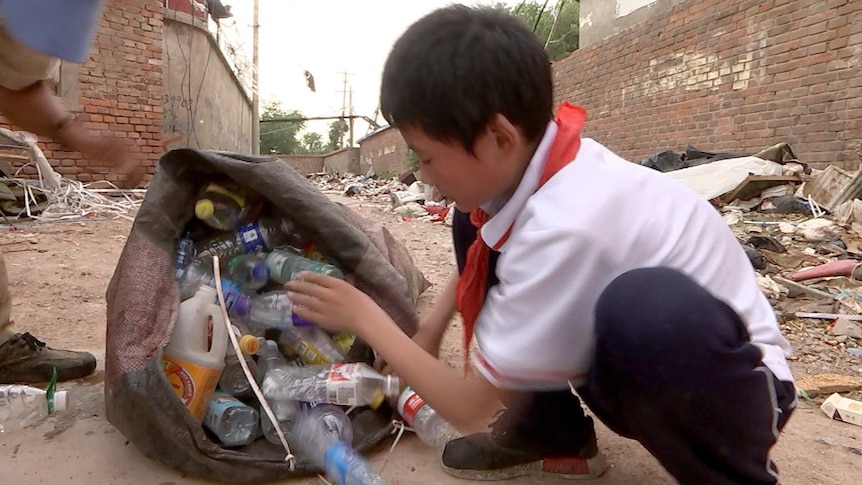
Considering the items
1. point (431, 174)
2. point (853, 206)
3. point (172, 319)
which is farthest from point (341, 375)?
point (853, 206)

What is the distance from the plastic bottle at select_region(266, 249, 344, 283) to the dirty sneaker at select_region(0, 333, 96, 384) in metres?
0.69

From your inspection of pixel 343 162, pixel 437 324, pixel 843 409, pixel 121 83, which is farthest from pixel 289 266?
pixel 343 162

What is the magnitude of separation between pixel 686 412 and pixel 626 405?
96 millimetres

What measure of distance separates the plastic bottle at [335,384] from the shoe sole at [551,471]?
251 mm

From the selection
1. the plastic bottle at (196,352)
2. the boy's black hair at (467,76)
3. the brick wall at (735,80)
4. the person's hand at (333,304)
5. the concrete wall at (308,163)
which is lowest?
the concrete wall at (308,163)

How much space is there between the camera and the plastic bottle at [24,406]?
148cm

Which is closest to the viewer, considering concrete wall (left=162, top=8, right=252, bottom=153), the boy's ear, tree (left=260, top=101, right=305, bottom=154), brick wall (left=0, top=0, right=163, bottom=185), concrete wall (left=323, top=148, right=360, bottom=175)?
the boy's ear

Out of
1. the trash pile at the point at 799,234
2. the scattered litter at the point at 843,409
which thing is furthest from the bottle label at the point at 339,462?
the trash pile at the point at 799,234

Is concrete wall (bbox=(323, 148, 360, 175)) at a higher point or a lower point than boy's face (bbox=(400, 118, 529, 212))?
lower

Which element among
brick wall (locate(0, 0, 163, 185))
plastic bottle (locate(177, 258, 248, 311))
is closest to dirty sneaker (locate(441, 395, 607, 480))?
plastic bottle (locate(177, 258, 248, 311))

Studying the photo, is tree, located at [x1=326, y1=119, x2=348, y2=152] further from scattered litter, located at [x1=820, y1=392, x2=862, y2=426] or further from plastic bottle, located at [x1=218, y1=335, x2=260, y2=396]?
scattered litter, located at [x1=820, y1=392, x2=862, y2=426]

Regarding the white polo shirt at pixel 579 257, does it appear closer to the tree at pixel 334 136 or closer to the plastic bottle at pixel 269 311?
the plastic bottle at pixel 269 311

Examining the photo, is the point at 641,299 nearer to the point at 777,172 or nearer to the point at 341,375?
the point at 341,375

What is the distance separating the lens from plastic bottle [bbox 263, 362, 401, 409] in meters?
1.39
